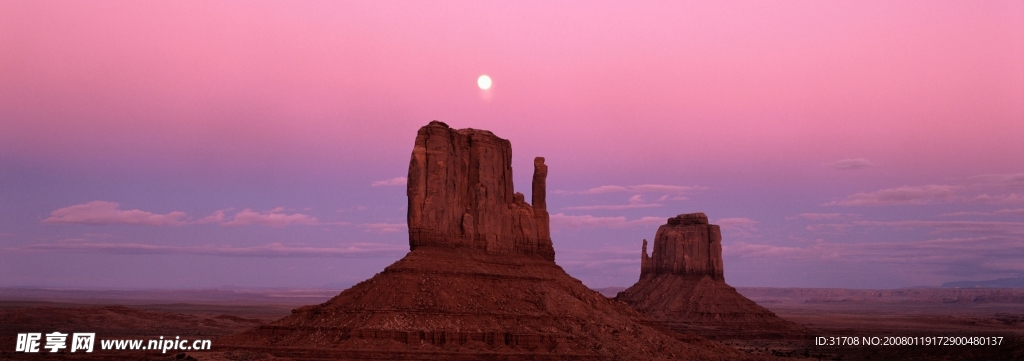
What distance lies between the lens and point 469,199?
94.7 m

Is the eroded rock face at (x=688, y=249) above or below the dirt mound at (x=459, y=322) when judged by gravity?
above

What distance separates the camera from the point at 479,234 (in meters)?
94.0

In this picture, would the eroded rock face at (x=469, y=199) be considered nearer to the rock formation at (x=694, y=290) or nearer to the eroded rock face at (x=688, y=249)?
the rock formation at (x=694, y=290)

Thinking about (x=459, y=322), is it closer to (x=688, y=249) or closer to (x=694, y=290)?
(x=694, y=290)

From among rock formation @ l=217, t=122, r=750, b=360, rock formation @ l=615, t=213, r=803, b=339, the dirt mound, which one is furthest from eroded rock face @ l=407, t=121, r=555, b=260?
rock formation @ l=615, t=213, r=803, b=339

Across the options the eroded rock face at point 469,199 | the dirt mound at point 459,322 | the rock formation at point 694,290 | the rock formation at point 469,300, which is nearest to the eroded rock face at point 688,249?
the rock formation at point 694,290

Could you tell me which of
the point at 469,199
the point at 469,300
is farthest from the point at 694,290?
the point at 469,300

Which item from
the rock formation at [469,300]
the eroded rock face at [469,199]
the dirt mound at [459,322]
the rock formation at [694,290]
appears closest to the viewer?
the dirt mound at [459,322]

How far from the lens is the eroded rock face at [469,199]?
90062 mm

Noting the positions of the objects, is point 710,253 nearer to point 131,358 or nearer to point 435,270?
point 435,270

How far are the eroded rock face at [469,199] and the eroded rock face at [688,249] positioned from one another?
246ft

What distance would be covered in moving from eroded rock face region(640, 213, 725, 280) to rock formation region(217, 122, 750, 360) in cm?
7190

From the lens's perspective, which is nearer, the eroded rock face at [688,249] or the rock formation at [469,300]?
the rock formation at [469,300]

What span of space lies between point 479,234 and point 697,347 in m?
21.2
